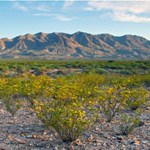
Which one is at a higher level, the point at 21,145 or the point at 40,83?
the point at 40,83

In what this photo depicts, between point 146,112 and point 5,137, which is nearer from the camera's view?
point 5,137

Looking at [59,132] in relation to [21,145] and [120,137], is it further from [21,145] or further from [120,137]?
[120,137]

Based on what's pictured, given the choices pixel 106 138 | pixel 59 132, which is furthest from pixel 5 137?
pixel 106 138

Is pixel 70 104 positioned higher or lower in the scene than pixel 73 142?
higher

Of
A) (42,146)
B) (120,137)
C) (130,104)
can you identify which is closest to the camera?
(42,146)

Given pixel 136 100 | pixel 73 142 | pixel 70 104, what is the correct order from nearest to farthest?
pixel 73 142 < pixel 70 104 < pixel 136 100

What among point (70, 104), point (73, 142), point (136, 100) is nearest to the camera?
point (73, 142)

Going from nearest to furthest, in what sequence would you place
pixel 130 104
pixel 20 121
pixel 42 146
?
pixel 42 146 → pixel 20 121 → pixel 130 104

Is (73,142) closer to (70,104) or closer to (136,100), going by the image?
(70,104)

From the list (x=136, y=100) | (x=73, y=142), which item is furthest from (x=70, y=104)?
(x=136, y=100)

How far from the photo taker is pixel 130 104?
13141 mm

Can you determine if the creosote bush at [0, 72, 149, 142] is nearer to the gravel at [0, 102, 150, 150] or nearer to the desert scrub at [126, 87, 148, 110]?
the desert scrub at [126, 87, 148, 110]

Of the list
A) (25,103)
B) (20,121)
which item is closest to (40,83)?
(25,103)

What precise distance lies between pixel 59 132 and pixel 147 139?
2483mm
